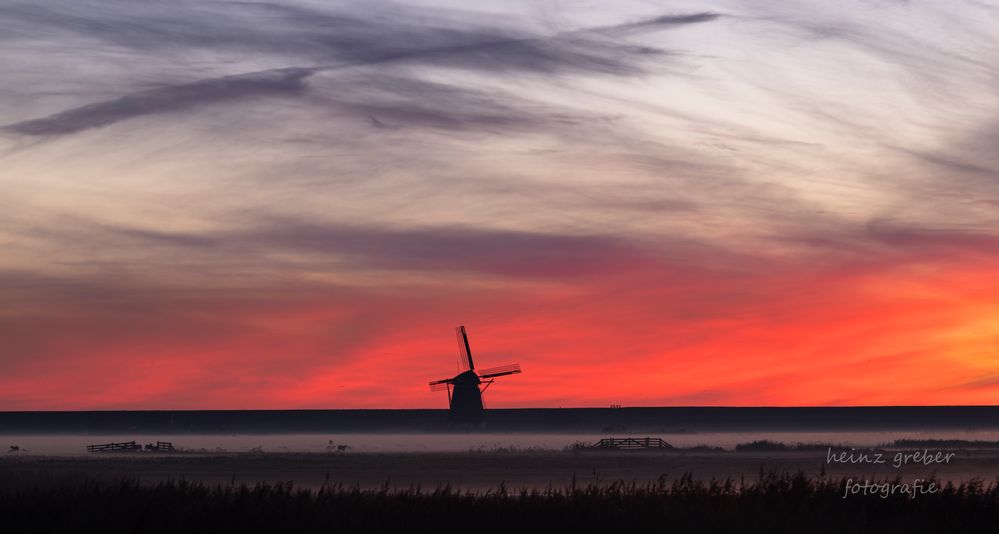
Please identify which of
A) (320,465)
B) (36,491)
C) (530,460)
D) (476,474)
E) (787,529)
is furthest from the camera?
(530,460)

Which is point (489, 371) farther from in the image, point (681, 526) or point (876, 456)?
point (681, 526)

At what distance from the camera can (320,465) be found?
67938 millimetres

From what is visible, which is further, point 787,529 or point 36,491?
point 36,491

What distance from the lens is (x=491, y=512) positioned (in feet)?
81.9

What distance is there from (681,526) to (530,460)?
1921 inches

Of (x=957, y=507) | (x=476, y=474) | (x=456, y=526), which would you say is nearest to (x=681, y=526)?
(x=456, y=526)

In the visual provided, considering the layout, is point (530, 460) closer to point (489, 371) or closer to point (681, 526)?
point (681, 526)

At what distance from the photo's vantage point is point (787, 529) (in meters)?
24.7

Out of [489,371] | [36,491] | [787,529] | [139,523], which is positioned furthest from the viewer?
[489,371]

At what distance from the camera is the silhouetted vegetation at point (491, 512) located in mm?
23578

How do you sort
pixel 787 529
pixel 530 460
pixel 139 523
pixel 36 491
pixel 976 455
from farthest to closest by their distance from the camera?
pixel 976 455, pixel 530 460, pixel 36 491, pixel 787 529, pixel 139 523

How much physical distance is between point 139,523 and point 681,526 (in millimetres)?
10659

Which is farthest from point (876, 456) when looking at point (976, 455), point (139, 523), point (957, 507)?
point (139, 523)

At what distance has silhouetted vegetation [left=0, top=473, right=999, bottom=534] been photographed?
2358 cm
